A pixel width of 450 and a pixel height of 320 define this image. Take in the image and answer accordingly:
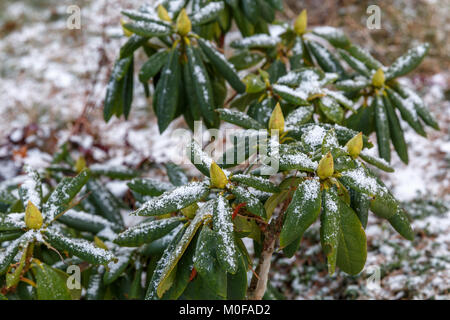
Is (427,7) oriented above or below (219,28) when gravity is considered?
above

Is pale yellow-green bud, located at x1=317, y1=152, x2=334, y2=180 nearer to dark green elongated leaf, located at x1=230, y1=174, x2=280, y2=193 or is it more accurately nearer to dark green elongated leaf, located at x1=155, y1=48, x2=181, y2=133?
dark green elongated leaf, located at x1=230, y1=174, x2=280, y2=193

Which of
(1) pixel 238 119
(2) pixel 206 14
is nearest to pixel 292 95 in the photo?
(1) pixel 238 119

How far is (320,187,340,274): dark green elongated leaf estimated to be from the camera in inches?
33.7

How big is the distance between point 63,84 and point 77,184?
2.54 metres

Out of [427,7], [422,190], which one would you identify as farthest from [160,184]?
[427,7]

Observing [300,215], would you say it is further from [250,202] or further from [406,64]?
[406,64]

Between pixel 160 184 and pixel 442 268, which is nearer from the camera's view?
pixel 160 184

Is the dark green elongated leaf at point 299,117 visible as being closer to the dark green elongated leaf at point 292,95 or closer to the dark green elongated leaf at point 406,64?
the dark green elongated leaf at point 292,95

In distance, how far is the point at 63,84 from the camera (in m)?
3.46

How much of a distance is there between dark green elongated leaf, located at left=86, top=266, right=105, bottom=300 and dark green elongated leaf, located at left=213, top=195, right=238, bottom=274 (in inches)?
23.9

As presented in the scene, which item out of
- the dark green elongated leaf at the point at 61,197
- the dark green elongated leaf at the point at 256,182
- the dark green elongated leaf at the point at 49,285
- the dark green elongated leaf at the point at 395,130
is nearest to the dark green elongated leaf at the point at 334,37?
the dark green elongated leaf at the point at 395,130

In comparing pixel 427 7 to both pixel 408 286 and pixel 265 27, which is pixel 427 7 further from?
pixel 408 286

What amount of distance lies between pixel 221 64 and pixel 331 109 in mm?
Answer: 422

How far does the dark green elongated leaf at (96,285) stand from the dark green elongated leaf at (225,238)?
608 millimetres
